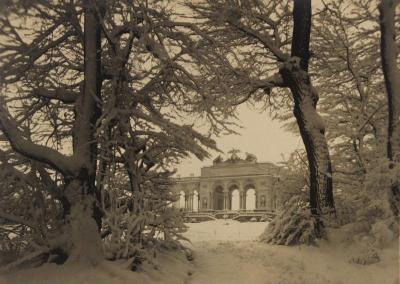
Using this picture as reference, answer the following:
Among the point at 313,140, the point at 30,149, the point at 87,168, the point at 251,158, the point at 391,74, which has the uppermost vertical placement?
the point at 251,158

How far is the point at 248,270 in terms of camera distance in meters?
7.29

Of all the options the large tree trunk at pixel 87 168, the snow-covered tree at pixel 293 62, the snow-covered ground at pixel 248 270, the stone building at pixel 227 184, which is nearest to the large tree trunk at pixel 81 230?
the large tree trunk at pixel 87 168

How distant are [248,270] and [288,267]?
647 millimetres

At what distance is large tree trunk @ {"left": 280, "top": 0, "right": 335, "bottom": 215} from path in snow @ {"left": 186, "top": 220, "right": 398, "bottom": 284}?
1.15m

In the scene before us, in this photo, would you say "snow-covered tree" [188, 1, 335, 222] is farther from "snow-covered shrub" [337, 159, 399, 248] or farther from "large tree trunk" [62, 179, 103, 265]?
"large tree trunk" [62, 179, 103, 265]

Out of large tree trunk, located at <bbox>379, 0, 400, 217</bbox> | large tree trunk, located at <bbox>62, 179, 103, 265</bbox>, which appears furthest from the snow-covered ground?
large tree trunk, located at <bbox>379, 0, 400, 217</bbox>

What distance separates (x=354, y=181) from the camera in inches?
457

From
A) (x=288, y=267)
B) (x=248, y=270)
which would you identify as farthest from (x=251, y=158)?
(x=248, y=270)

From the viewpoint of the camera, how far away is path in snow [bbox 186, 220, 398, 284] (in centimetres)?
676

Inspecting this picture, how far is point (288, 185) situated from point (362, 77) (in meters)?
3.24

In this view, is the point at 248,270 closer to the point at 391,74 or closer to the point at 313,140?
the point at 313,140

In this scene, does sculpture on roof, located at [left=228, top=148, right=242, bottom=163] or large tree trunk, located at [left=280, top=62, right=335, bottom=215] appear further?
sculpture on roof, located at [left=228, top=148, right=242, bottom=163]

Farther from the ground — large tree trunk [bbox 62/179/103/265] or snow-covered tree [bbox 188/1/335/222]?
snow-covered tree [bbox 188/1/335/222]

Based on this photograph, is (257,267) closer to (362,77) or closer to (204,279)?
(204,279)
